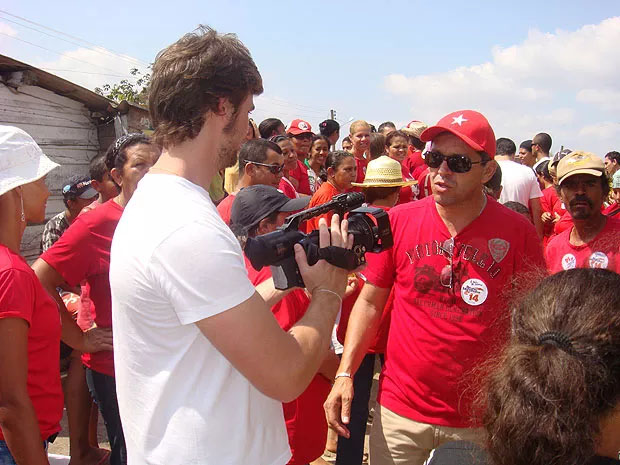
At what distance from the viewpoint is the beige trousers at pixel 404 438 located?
2.32 m

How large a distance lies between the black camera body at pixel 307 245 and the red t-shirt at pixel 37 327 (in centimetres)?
86

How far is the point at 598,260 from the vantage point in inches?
119

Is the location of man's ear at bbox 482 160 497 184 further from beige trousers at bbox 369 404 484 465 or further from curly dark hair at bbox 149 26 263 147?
curly dark hair at bbox 149 26 263 147

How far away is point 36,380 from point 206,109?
1.32 metres

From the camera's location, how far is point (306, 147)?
743 centimetres

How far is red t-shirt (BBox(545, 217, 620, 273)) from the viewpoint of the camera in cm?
299

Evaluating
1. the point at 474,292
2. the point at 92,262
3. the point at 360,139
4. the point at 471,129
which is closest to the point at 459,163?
the point at 471,129

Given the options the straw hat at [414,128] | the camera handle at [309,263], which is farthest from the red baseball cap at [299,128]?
the camera handle at [309,263]

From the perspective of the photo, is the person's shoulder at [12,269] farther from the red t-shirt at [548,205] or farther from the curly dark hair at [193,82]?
the red t-shirt at [548,205]

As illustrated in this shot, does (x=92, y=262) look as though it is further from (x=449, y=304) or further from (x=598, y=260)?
(x=598, y=260)

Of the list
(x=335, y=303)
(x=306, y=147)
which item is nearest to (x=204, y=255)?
(x=335, y=303)

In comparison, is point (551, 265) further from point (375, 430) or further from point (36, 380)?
point (36, 380)

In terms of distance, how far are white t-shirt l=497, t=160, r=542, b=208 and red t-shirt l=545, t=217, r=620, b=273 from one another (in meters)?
2.80

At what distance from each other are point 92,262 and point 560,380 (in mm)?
2512
